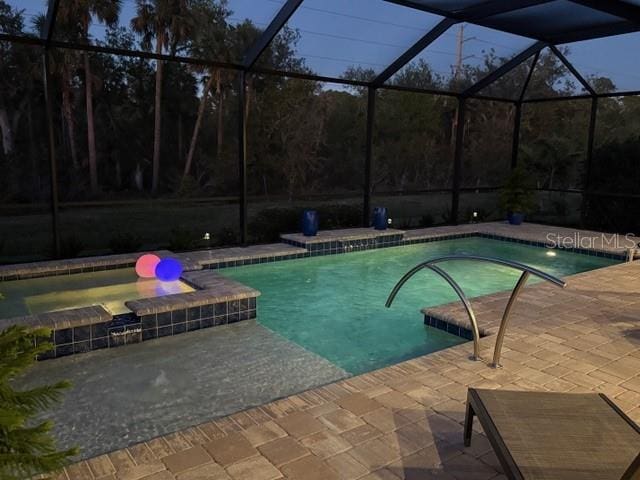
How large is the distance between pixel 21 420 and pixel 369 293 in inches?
222

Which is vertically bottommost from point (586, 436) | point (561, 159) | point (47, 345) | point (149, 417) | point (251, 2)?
point (149, 417)

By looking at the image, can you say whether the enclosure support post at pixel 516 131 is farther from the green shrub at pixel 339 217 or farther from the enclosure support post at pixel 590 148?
the green shrub at pixel 339 217

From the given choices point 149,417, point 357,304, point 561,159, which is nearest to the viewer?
point 149,417

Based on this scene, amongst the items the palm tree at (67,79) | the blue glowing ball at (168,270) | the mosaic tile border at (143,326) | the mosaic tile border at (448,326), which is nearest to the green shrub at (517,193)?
the mosaic tile border at (448,326)


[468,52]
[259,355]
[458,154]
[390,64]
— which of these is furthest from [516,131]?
[259,355]

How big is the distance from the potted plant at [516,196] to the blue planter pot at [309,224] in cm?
495

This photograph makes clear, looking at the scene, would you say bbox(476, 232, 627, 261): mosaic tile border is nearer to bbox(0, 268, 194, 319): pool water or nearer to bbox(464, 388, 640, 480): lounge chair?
bbox(0, 268, 194, 319): pool water

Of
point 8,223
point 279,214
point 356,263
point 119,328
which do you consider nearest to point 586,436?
point 119,328

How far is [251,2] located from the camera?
6844mm

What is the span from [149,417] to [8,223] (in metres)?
10.2

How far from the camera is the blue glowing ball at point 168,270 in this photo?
6.00m

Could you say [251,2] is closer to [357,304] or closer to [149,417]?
[357,304]

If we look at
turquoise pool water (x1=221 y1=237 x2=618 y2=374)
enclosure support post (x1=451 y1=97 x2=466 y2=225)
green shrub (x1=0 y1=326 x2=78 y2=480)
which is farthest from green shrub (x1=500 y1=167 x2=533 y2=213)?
green shrub (x1=0 y1=326 x2=78 y2=480)

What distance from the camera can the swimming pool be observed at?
331 cm
